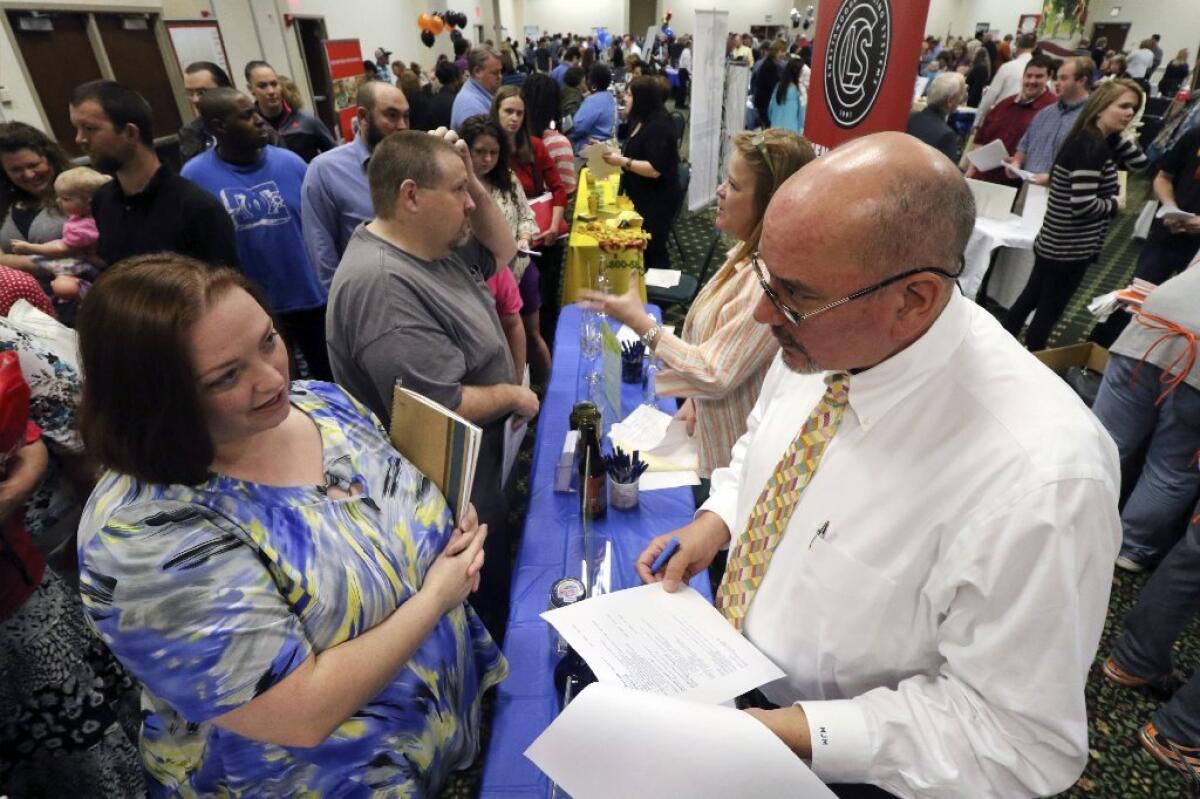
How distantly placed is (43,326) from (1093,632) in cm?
258

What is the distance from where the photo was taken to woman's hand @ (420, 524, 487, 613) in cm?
121

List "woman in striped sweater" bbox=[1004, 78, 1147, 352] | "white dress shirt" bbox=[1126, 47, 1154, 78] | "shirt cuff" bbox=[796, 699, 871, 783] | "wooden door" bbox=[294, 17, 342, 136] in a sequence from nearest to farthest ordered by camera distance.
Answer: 1. "shirt cuff" bbox=[796, 699, 871, 783]
2. "woman in striped sweater" bbox=[1004, 78, 1147, 352]
3. "wooden door" bbox=[294, 17, 342, 136]
4. "white dress shirt" bbox=[1126, 47, 1154, 78]

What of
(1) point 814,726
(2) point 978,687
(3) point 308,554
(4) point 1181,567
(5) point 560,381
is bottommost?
(4) point 1181,567

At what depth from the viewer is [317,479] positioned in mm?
1150

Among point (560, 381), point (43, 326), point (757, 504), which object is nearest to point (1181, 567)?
point (757, 504)

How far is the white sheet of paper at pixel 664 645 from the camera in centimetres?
109

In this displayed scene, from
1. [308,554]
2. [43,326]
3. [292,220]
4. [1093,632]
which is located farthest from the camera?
[292,220]

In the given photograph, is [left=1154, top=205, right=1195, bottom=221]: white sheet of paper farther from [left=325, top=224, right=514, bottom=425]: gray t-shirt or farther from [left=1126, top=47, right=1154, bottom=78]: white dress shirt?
[left=1126, top=47, right=1154, bottom=78]: white dress shirt

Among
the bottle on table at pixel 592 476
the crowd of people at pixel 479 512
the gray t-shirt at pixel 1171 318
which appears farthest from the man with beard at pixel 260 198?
the gray t-shirt at pixel 1171 318

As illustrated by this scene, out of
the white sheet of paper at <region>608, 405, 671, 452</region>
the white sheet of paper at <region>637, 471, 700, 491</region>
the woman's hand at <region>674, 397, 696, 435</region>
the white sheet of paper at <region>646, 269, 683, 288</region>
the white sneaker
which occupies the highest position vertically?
the woman's hand at <region>674, 397, 696, 435</region>

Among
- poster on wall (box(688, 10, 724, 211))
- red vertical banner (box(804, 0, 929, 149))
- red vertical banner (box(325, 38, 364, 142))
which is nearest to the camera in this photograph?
red vertical banner (box(804, 0, 929, 149))

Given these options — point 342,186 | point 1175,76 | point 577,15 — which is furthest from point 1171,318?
point 577,15

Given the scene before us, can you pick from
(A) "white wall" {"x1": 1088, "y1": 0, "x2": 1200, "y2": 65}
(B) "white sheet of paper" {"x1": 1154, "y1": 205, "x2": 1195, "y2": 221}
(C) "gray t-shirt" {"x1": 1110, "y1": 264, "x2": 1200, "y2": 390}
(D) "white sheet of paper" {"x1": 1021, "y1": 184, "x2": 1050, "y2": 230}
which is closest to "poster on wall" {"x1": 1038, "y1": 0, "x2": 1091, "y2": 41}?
(A) "white wall" {"x1": 1088, "y1": 0, "x2": 1200, "y2": 65}

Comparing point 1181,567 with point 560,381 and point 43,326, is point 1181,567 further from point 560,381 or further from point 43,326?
point 43,326
